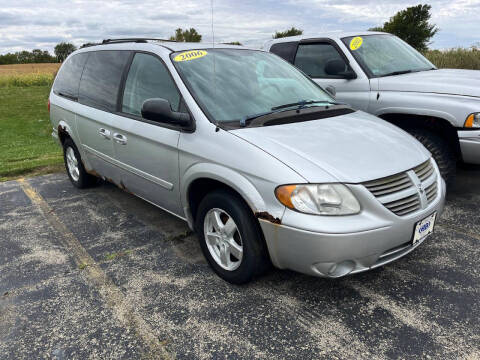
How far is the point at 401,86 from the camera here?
4508 mm

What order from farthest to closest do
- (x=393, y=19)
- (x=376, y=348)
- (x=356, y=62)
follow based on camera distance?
(x=393, y=19), (x=356, y=62), (x=376, y=348)

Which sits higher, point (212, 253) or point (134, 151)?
point (134, 151)

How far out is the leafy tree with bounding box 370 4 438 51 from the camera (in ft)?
112

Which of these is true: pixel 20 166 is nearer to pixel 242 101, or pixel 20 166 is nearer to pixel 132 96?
pixel 132 96

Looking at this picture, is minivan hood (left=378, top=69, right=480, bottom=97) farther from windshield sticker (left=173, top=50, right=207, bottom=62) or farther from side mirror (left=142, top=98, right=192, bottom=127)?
side mirror (left=142, top=98, right=192, bottom=127)

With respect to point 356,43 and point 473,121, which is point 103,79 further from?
A: point 473,121

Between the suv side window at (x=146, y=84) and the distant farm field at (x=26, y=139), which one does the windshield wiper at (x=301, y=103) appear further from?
the distant farm field at (x=26, y=139)

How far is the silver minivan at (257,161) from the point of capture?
2381 mm

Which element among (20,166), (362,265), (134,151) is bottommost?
(20,166)

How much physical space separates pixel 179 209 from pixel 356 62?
3.01m

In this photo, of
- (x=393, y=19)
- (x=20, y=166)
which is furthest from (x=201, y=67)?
(x=393, y=19)

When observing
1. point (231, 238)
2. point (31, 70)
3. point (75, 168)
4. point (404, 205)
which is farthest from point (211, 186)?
point (31, 70)

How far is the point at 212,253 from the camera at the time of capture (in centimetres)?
305

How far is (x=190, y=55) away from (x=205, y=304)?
201cm
